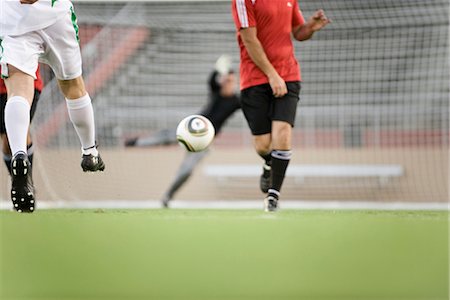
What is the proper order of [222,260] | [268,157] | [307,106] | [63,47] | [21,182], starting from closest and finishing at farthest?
[222,260]
[21,182]
[63,47]
[268,157]
[307,106]

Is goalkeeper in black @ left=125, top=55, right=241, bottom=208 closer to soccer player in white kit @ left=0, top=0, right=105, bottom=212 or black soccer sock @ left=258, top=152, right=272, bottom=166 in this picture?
black soccer sock @ left=258, top=152, right=272, bottom=166

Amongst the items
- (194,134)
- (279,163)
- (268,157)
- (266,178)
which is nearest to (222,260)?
(194,134)

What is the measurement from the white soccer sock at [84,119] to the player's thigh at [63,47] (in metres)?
0.26

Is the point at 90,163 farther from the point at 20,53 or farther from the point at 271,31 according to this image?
the point at 271,31

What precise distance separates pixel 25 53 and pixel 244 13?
210 cm

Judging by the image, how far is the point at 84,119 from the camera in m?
5.28

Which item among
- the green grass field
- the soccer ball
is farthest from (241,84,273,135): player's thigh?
the green grass field

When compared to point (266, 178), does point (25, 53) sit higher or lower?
higher

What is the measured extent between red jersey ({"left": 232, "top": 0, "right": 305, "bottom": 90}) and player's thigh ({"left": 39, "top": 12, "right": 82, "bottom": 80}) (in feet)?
5.81

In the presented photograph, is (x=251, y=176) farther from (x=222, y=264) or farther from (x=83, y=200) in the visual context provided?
(x=222, y=264)

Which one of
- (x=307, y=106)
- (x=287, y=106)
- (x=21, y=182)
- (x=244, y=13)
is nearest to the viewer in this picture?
(x=21, y=182)

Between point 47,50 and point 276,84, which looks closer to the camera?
point 47,50

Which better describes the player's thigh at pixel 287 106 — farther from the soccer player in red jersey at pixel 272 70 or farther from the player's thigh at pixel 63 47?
the player's thigh at pixel 63 47

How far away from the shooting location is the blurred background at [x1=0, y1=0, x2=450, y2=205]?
13273mm
